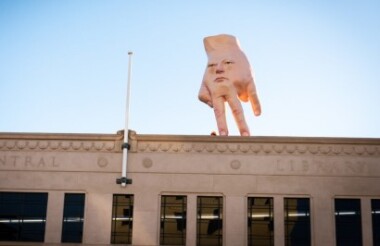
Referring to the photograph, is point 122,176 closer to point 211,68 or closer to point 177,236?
point 177,236

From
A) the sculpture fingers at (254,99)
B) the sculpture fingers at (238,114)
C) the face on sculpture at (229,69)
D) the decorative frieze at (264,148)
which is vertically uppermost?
the face on sculpture at (229,69)

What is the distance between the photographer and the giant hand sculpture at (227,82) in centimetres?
2830

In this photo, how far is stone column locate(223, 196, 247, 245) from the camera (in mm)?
25078

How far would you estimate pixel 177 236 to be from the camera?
2539cm

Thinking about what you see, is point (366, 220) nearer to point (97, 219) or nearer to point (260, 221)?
point (260, 221)

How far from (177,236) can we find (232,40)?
34.4ft

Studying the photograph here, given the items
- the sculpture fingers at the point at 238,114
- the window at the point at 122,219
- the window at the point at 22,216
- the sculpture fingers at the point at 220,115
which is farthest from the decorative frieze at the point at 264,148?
the window at the point at 22,216

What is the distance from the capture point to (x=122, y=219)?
1007 inches

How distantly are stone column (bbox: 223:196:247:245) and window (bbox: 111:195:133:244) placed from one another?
13.8ft

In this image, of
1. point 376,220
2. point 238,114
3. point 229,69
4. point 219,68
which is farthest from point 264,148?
point 376,220

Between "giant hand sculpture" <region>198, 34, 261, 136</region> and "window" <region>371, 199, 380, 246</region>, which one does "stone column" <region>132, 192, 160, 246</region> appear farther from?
"window" <region>371, 199, 380, 246</region>

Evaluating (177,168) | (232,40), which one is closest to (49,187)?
(177,168)

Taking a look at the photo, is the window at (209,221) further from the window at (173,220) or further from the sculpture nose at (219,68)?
the sculpture nose at (219,68)

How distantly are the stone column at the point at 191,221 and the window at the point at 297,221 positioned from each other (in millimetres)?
4001
